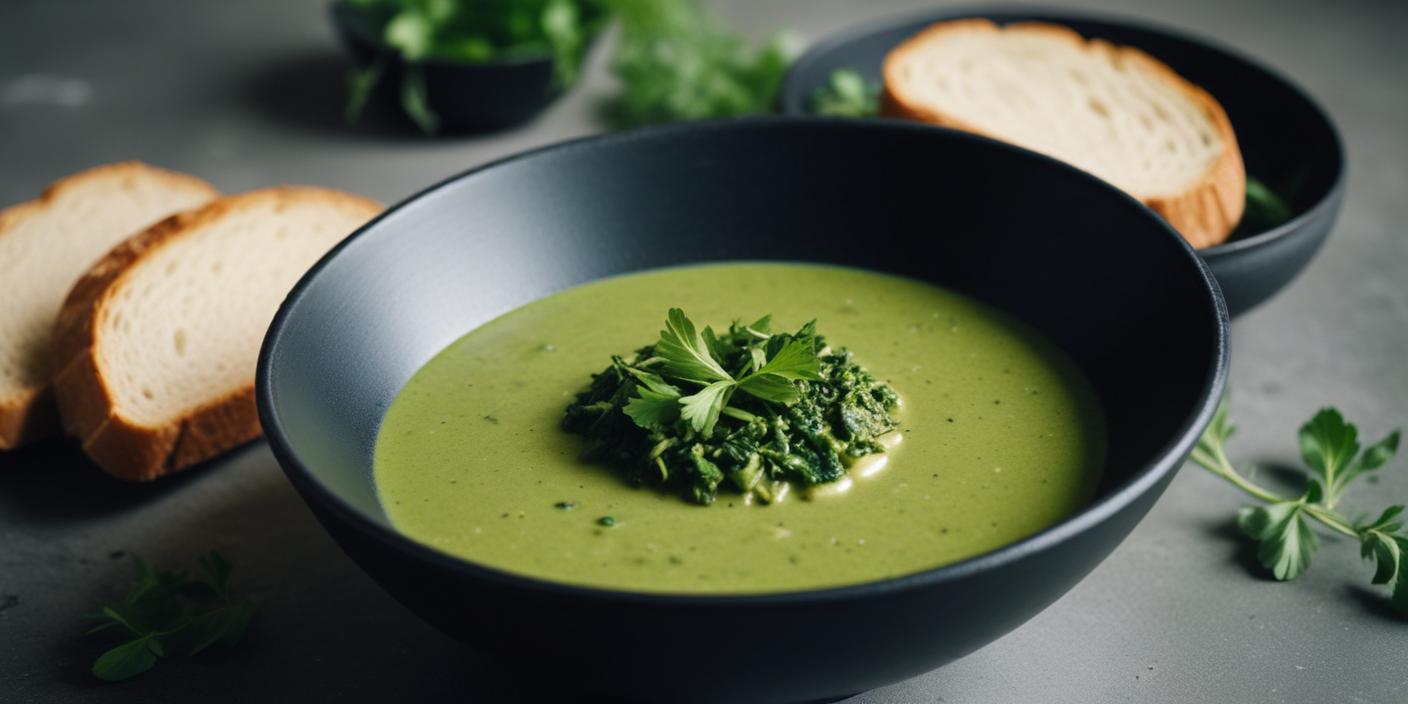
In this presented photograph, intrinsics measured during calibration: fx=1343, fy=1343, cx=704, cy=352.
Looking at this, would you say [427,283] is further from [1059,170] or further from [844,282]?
[1059,170]

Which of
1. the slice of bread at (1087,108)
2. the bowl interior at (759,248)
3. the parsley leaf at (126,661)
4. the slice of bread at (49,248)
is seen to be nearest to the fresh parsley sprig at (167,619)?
the parsley leaf at (126,661)

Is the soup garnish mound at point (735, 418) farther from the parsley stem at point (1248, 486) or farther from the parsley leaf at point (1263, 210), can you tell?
the parsley leaf at point (1263, 210)

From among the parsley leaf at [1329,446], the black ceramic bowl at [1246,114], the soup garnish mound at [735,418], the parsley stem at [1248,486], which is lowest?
the parsley stem at [1248,486]

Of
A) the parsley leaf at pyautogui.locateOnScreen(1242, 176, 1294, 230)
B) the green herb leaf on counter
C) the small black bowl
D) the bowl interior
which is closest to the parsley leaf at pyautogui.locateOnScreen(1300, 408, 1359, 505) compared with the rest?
the bowl interior

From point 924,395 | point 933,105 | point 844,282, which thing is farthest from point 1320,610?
point 933,105

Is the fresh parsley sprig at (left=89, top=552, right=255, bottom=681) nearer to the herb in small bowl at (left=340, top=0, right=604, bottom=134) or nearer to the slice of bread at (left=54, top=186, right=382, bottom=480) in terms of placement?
the slice of bread at (left=54, top=186, right=382, bottom=480)

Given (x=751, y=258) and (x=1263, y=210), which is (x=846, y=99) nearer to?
(x=751, y=258)

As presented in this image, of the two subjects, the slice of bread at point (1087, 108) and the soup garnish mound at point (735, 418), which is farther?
the slice of bread at point (1087, 108)

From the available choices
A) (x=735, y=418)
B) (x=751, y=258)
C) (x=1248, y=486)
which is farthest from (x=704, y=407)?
(x=1248, y=486)
